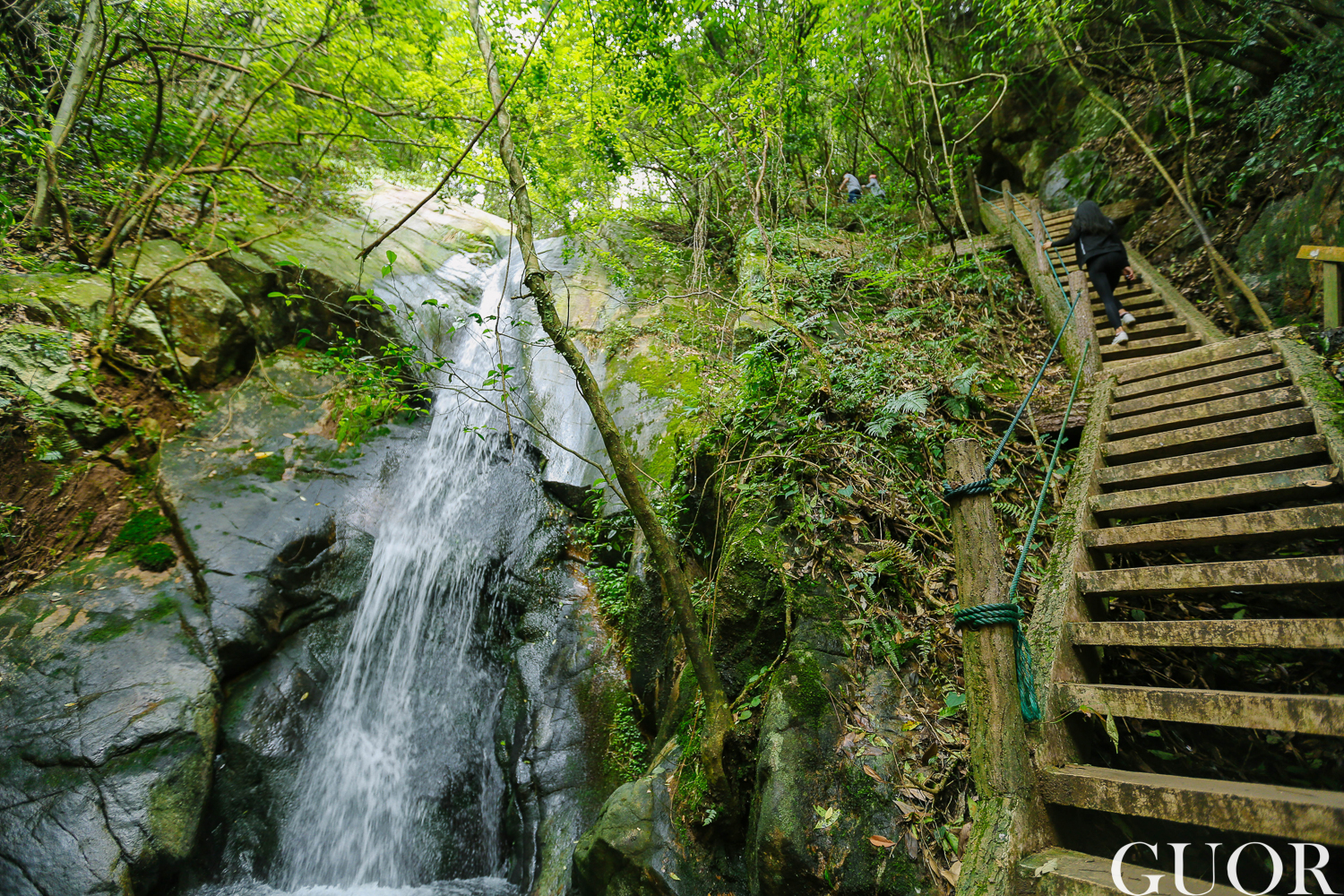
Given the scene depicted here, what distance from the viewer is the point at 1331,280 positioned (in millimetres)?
4234

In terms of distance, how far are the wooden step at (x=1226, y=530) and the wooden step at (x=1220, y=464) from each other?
1.78 ft

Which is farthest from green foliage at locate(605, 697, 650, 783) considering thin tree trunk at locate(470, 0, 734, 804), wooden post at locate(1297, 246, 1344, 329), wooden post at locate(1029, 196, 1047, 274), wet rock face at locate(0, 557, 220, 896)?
wooden post at locate(1029, 196, 1047, 274)


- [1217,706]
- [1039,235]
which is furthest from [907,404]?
[1039,235]

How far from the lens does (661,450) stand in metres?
6.17

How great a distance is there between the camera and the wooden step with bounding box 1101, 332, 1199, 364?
208 inches

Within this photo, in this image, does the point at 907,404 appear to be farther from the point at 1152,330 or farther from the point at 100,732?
the point at 100,732

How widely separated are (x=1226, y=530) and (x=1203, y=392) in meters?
1.93

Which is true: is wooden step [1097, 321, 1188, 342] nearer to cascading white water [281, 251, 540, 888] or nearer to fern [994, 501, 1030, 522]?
fern [994, 501, 1030, 522]

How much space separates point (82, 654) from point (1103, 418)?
8.71m

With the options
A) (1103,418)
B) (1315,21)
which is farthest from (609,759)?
(1315,21)

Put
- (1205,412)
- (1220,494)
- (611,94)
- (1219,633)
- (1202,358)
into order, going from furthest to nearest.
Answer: (611,94)
(1202,358)
(1205,412)
(1220,494)
(1219,633)

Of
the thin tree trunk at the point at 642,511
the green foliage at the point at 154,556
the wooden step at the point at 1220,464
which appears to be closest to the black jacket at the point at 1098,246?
the wooden step at the point at 1220,464

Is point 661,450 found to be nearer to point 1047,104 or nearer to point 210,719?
point 210,719

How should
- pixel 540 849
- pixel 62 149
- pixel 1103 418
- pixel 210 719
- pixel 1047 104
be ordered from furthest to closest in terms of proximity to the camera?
pixel 1047 104 < pixel 62 149 < pixel 210 719 < pixel 540 849 < pixel 1103 418
